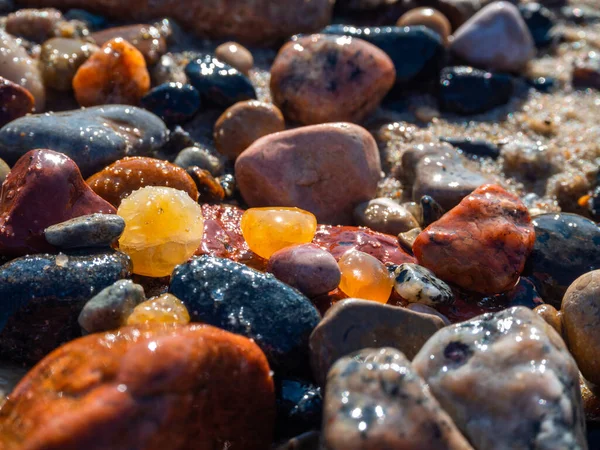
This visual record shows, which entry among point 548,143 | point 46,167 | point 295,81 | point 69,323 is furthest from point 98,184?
point 548,143

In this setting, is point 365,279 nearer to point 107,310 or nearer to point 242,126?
point 107,310

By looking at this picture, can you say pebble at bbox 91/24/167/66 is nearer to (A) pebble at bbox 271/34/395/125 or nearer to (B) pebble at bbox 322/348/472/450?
(A) pebble at bbox 271/34/395/125

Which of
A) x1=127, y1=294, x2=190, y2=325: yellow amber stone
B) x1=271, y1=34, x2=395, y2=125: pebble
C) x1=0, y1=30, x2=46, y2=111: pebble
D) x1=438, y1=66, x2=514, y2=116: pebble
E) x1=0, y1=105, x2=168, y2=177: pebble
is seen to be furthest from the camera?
x1=438, y1=66, x2=514, y2=116: pebble

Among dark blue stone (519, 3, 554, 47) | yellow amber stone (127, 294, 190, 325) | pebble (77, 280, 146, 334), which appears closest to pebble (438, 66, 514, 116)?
dark blue stone (519, 3, 554, 47)

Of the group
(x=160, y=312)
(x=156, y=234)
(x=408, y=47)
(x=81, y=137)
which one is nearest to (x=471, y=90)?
(x=408, y=47)

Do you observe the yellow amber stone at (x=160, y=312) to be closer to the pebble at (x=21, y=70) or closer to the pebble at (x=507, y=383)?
the pebble at (x=507, y=383)

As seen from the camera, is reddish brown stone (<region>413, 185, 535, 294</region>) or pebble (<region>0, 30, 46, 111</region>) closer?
reddish brown stone (<region>413, 185, 535, 294</region>)
